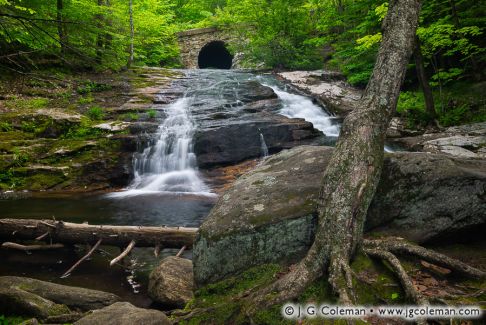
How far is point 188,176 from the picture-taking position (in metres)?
13.4

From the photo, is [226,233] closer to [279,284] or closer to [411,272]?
[279,284]

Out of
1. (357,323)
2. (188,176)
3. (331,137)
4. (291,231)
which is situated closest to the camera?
(357,323)

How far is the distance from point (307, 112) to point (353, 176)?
44.9 feet

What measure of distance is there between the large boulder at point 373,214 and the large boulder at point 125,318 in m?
0.57

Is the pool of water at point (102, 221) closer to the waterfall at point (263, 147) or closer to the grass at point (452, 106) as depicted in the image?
the waterfall at point (263, 147)

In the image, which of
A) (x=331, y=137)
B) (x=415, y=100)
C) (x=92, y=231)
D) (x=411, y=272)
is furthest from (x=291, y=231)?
(x=415, y=100)

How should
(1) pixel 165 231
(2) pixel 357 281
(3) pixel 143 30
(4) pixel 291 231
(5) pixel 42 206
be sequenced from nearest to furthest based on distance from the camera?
(2) pixel 357 281, (4) pixel 291 231, (1) pixel 165 231, (5) pixel 42 206, (3) pixel 143 30

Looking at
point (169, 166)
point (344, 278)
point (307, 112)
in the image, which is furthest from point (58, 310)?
point (307, 112)

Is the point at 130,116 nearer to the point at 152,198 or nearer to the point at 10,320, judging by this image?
the point at 152,198

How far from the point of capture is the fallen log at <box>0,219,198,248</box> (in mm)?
6961

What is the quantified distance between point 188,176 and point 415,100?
10136mm

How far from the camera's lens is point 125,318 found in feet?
13.0

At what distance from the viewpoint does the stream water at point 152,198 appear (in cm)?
698

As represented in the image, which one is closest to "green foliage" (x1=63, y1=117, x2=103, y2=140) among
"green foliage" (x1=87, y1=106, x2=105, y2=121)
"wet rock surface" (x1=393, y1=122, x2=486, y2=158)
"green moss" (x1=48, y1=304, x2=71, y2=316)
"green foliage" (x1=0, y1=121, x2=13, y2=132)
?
"green foliage" (x1=87, y1=106, x2=105, y2=121)
